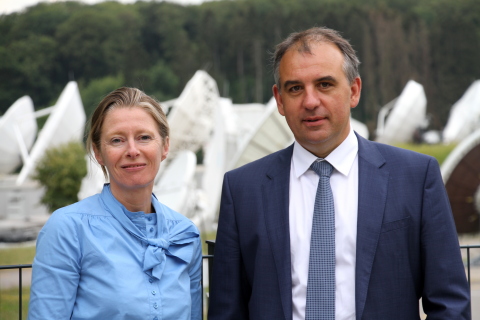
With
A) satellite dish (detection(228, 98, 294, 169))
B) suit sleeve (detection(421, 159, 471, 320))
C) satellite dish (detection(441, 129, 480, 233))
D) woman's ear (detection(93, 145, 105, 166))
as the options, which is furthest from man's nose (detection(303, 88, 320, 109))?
satellite dish (detection(441, 129, 480, 233))

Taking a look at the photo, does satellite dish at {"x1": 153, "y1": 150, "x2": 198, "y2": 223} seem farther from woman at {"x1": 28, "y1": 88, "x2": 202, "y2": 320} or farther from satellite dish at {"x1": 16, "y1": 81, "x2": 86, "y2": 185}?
woman at {"x1": 28, "y1": 88, "x2": 202, "y2": 320}

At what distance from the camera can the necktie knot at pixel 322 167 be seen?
2514 mm

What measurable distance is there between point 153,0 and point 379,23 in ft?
93.1

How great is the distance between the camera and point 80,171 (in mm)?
39531

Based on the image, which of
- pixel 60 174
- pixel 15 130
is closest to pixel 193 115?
pixel 15 130

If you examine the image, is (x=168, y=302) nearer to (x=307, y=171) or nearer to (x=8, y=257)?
(x=307, y=171)

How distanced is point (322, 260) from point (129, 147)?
2.83 ft

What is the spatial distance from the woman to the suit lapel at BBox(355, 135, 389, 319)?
67 cm

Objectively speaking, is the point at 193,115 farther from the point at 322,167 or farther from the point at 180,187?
the point at 322,167

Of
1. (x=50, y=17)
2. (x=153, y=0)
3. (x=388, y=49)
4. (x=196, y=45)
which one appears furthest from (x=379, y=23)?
(x=50, y=17)

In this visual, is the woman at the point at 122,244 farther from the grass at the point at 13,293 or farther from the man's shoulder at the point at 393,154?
the grass at the point at 13,293

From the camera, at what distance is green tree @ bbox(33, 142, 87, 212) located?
3828cm

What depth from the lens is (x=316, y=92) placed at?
2449 mm

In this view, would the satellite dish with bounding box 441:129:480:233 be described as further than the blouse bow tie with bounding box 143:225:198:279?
Yes
